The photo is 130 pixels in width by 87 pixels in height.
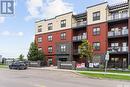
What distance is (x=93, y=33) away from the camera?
6294 cm

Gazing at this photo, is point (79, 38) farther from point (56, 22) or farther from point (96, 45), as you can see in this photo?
point (56, 22)

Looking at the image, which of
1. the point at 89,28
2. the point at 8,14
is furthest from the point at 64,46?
the point at 8,14

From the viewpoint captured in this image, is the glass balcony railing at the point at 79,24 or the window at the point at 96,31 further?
the glass balcony railing at the point at 79,24

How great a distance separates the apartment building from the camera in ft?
186

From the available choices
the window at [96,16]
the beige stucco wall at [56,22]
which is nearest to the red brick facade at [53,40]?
the beige stucco wall at [56,22]

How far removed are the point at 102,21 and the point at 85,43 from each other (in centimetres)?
547

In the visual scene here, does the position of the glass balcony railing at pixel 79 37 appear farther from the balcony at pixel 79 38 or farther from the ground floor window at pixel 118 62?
the ground floor window at pixel 118 62

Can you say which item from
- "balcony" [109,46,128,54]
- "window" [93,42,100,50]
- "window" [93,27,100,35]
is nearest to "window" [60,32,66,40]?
"window" [93,27,100,35]

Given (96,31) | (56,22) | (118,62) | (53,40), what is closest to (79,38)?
(96,31)

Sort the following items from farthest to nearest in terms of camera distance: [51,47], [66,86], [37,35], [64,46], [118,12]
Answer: [37,35]
[51,47]
[64,46]
[118,12]
[66,86]

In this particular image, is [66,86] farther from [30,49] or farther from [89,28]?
[30,49]

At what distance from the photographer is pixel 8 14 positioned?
1733 cm

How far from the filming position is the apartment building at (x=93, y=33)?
56.8m

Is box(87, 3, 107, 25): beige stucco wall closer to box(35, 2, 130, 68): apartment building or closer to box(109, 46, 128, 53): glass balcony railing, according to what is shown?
box(35, 2, 130, 68): apartment building
